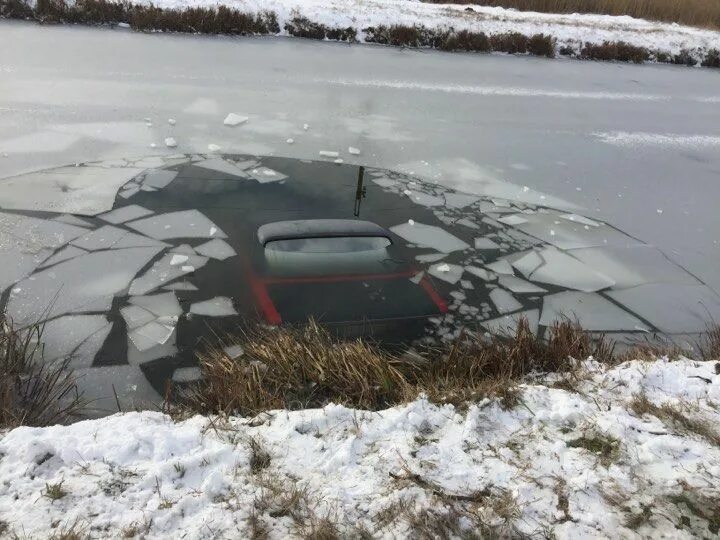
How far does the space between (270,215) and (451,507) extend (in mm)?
2545

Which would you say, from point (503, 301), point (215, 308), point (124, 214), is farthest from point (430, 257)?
point (124, 214)

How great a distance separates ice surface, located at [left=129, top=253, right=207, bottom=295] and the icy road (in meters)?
1.67

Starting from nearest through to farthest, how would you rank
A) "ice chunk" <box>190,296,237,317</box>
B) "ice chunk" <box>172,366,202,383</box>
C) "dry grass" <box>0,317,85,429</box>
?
"dry grass" <box>0,317,85,429</box>, "ice chunk" <box>172,366,202,383</box>, "ice chunk" <box>190,296,237,317</box>

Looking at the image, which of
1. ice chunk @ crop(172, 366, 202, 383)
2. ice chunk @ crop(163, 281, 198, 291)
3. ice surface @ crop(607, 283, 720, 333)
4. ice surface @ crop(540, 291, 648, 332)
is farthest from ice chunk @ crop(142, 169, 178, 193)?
ice surface @ crop(607, 283, 720, 333)

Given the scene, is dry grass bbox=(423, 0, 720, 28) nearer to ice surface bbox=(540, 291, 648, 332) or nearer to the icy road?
the icy road

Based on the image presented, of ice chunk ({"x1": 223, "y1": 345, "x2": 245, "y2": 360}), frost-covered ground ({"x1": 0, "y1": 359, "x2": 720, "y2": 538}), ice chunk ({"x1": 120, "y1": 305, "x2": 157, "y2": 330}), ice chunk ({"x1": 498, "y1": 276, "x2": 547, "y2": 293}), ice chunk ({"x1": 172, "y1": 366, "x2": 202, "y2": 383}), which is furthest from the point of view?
ice chunk ({"x1": 498, "y1": 276, "x2": 547, "y2": 293})

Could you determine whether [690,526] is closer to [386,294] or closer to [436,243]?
[386,294]

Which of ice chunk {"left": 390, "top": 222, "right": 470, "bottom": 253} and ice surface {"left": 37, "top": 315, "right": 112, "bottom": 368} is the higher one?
ice chunk {"left": 390, "top": 222, "right": 470, "bottom": 253}

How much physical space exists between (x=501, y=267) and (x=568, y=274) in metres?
0.47

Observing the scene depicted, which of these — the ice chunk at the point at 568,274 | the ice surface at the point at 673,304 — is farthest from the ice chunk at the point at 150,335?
the ice surface at the point at 673,304

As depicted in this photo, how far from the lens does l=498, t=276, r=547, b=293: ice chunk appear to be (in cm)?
351

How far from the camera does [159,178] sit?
4250 mm

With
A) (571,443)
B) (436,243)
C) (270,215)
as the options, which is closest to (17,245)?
(270,215)

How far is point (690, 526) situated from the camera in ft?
6.02
